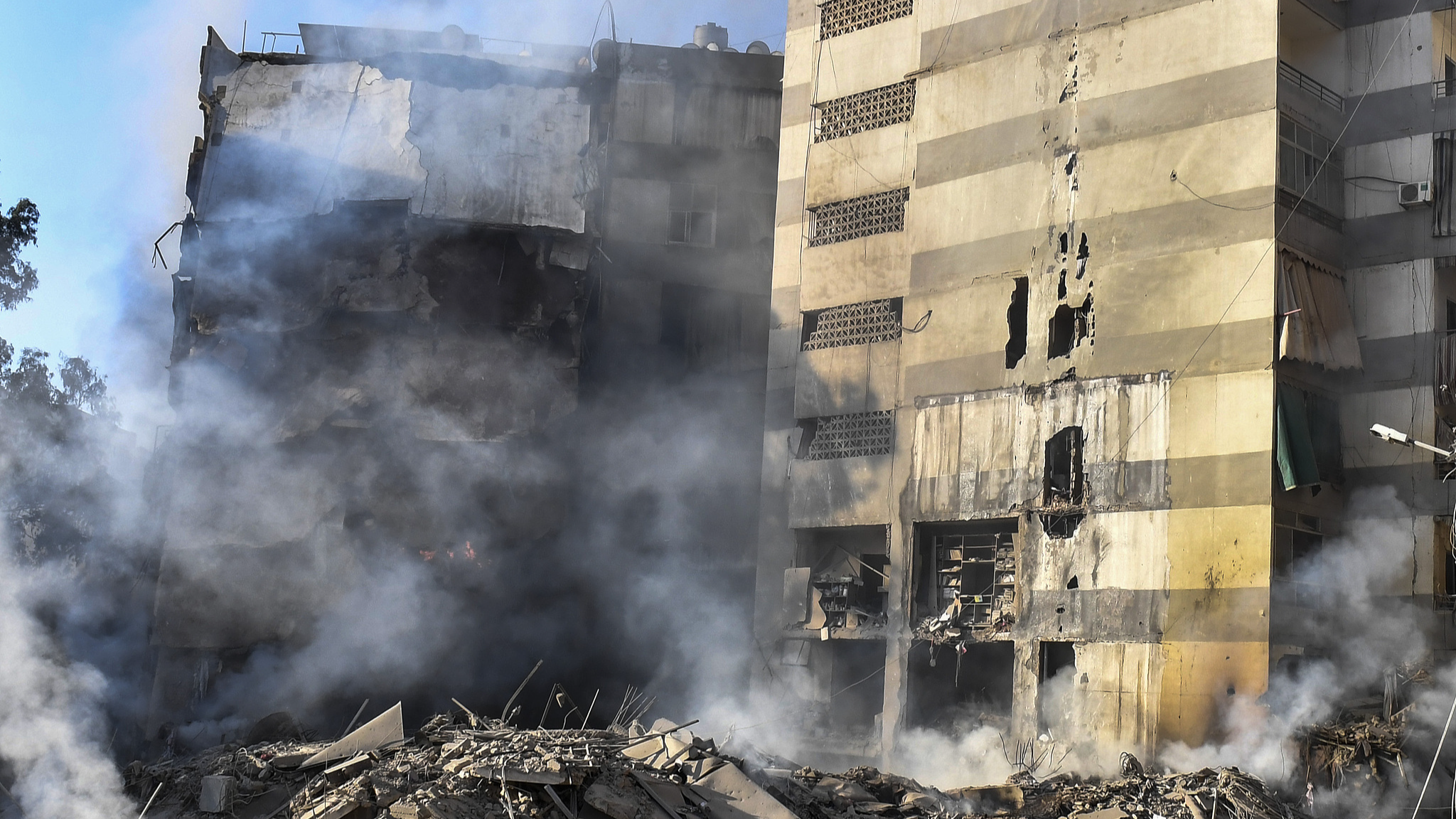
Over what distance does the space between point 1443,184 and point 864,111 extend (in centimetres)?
991

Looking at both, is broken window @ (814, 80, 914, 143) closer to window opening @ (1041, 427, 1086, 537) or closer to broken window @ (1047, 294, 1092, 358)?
broken window @ (1047, 294, 1092, 358)

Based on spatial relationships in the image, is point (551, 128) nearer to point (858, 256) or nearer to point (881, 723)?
point (858, 256)

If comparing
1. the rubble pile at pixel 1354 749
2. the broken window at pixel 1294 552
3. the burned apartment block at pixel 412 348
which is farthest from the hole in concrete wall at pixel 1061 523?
the burned apartment block at pixel 412 348

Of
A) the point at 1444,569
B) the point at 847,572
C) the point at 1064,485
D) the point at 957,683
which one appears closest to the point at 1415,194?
the point at 1444,569

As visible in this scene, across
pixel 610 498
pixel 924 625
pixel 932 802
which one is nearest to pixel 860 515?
pixel 924 625

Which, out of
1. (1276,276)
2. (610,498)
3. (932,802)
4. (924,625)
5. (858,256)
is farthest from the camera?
(610,498)

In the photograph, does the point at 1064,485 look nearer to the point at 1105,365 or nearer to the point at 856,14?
the point at 1105,365

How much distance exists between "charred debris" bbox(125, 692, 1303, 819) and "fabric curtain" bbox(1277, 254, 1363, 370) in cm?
616

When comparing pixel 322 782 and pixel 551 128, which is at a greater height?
pixel 551 128

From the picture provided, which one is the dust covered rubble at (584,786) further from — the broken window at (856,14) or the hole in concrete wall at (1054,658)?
the broken window at (856,14)

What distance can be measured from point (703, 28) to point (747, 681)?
1573 centimetres

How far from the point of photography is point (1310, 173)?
20.4 m

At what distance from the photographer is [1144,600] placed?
64.5 ft

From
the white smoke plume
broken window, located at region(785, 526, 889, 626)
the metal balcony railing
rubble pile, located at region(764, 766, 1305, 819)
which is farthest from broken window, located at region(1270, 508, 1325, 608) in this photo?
the white smoke plume
